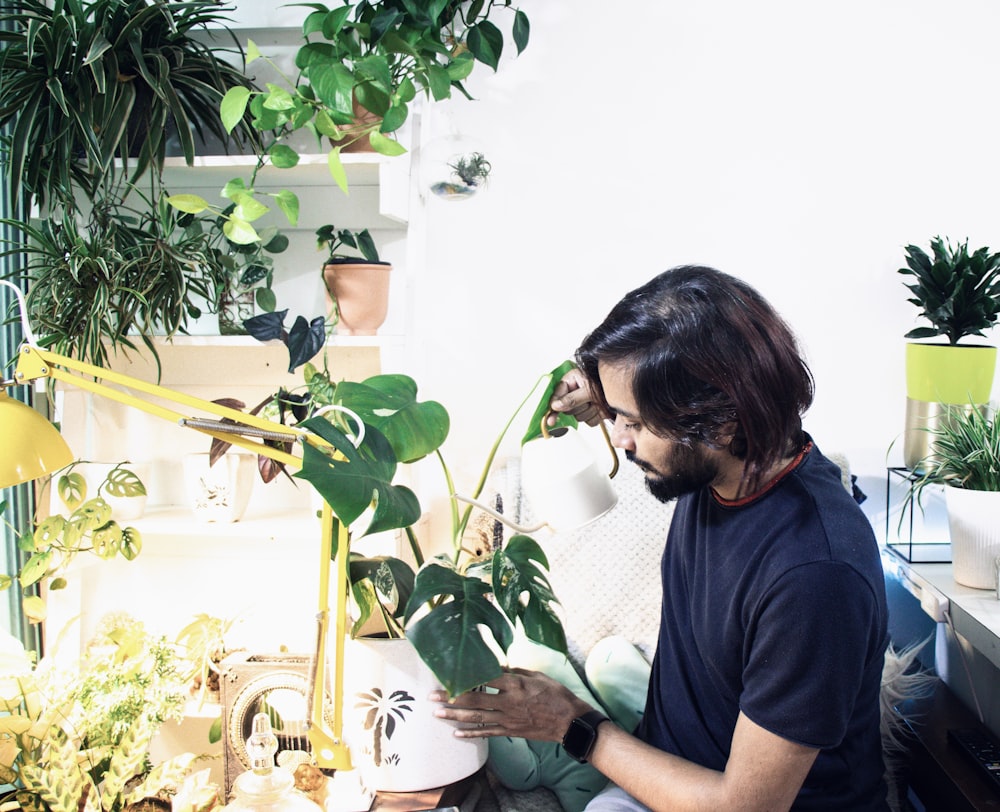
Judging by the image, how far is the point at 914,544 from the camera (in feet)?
5.82

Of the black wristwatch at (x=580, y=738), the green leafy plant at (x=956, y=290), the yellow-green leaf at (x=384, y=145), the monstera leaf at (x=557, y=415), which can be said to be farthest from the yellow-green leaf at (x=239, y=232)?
the green leafy plant at (x=956, y=290)

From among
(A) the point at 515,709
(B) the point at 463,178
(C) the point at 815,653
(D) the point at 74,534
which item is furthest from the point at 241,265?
(C) the point at 815,653

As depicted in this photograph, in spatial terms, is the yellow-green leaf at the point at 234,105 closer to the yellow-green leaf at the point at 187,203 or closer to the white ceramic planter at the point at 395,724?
the yellow-green leaf at the point at 187,203

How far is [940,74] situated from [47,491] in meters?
1.91

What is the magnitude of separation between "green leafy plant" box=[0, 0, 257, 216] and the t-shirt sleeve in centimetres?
113

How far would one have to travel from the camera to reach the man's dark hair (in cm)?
103

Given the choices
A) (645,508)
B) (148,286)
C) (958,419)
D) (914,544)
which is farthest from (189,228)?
(914,544)

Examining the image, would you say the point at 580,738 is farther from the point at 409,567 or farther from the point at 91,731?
the point at 91,731

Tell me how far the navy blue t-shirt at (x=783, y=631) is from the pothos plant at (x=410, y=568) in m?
0.21

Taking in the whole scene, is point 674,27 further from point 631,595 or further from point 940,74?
point 631,595

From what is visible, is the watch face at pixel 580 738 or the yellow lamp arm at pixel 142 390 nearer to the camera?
the yellow lamp arm at pixel 142 390

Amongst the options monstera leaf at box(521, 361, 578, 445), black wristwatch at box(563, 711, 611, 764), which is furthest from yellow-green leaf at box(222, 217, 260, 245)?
black wristwatch at box(563, 711, 611, 764)

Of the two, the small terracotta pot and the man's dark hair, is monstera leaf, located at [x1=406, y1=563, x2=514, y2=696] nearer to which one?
the man's dark hair

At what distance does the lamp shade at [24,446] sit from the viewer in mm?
1029
